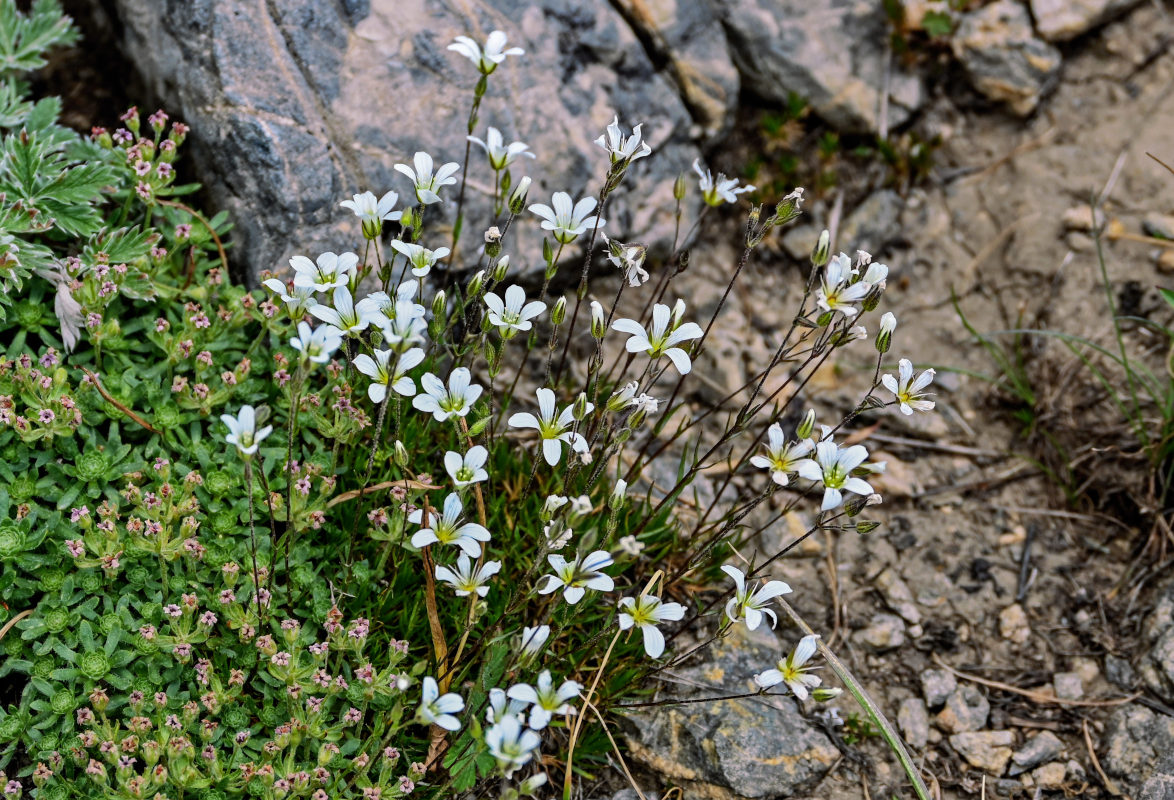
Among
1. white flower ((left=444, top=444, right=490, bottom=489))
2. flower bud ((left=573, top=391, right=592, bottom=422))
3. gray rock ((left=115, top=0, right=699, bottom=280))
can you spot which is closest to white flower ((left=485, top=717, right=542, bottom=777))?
white flower ((left=444, top=444, right=490, bottom=489))

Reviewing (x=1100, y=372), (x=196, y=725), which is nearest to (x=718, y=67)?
(x=1100, y=372)

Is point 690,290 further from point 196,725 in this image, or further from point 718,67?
point 196,725

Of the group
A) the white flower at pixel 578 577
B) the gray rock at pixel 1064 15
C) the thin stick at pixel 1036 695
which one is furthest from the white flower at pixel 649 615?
the gray rock at pixel 1064 15

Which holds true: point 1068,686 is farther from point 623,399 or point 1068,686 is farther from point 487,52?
point 487,52

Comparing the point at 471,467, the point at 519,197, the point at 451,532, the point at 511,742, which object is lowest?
the point at 511,742

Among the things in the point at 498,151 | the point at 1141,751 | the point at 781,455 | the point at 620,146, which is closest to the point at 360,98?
the point at 498,151
